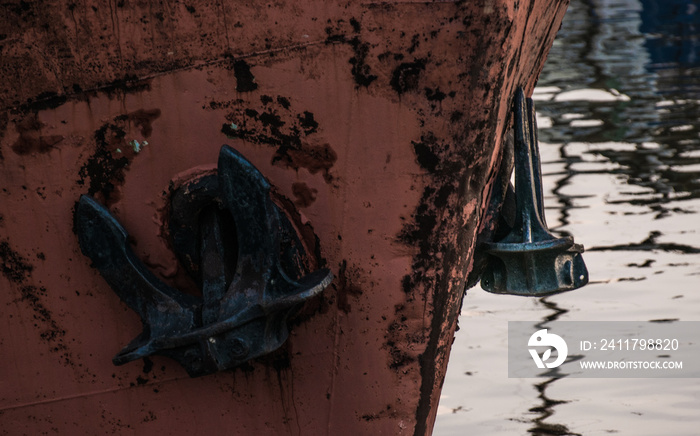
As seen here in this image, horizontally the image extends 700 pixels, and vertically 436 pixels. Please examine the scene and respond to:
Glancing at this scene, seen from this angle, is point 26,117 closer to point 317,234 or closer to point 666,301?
point 317,234

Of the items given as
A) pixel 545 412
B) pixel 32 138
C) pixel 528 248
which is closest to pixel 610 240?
pixel 545 412

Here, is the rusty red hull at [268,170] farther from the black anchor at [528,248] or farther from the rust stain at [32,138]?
the black anchor at [528,248]

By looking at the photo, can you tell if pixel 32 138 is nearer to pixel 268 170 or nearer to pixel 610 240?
pixel 268 170

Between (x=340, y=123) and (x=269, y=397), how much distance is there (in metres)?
0.48

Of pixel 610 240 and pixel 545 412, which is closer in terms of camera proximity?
pixel 545 412

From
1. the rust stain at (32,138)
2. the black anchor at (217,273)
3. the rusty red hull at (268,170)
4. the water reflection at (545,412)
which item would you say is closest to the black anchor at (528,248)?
the rusty red hull at (268,170)

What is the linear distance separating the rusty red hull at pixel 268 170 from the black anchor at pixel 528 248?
118 mm

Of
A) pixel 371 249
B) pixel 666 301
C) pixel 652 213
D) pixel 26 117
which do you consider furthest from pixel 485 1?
pixel 652 213

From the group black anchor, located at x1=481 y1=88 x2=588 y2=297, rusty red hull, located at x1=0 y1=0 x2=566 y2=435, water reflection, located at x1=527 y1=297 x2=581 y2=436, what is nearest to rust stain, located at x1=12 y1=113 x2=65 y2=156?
rusty red hull, located at x1=0 y1=0 x2=566 y2=435

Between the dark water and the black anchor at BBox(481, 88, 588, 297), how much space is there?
1.12 metres

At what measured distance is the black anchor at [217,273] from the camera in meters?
1.24

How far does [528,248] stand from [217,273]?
54cm

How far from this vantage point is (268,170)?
1.30 meters

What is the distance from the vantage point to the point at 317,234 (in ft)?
4.39
